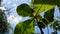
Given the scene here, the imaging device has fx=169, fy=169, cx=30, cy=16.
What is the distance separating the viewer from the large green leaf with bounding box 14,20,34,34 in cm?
122

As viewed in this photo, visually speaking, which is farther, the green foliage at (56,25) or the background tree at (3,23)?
the background tree at (3,23)

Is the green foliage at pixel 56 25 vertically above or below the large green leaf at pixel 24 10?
below

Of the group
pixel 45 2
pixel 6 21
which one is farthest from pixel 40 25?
pixel 6 21

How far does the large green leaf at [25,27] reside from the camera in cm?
122

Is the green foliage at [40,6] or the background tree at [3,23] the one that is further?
the background tree at [3,23]

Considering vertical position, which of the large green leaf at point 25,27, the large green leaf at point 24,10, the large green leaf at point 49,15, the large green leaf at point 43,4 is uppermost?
the large green leaf at point 43,4

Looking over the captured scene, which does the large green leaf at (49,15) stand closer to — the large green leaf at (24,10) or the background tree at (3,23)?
the large green leaf at (24,10)

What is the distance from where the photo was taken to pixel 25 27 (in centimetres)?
123

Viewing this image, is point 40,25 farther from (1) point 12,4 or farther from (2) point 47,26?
(1) point 12,4

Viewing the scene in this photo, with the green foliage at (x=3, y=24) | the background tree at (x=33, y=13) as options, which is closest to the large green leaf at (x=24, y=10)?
the background tree at (x=33, y=13)

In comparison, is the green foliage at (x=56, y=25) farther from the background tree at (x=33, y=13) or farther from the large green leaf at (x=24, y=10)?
the large green leaf at (x=24, y=10)

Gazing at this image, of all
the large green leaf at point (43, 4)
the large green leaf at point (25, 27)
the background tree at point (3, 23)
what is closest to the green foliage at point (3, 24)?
the background tree at point (3, 23)

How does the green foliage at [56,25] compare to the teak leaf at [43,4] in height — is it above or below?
below

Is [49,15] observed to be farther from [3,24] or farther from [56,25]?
[3,24]
